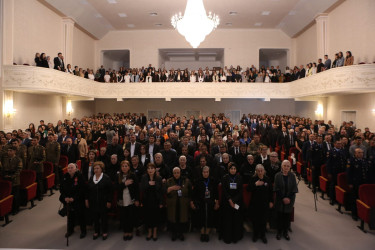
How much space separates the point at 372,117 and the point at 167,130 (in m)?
9.03

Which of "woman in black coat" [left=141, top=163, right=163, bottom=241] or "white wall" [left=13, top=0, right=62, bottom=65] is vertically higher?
"white wall" [left=13, top=0, right=62, bottom=65]

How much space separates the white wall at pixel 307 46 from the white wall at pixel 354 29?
6.15ft

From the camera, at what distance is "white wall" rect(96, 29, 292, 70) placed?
69.7 ft

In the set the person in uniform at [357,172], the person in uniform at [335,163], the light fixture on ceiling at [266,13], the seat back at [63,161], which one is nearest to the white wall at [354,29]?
the light fixture on ceiling at [266,13]

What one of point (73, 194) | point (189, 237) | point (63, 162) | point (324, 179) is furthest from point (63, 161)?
point (324, 179)

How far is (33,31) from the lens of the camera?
13742 millimetres

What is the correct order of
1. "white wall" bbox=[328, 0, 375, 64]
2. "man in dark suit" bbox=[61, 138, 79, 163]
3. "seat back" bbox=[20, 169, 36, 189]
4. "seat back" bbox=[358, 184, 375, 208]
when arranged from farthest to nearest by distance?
"white wall" bbox=[328, 0, 375, 64], "man in dark suit" bbox=[61, 138, 79, 163], "seat back" bbox=[20, 169, 36, 189], "seat back" bbox=[358, 184, 375, 208]

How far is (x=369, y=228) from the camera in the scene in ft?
17.6

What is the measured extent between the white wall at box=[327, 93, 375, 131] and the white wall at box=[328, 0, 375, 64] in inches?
68.9

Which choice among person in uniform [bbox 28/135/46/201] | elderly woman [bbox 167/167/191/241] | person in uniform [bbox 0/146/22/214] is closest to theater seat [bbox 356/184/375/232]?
elderly woman [bbox 167/167/191/241]

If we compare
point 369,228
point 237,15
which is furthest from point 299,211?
point 237,15

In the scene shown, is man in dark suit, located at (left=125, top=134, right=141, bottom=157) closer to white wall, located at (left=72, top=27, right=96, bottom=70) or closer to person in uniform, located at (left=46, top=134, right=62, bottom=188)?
person in uniform, located at (left=46, top=134, right=62, bottom=188)

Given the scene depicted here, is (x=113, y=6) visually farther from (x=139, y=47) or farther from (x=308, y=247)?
(x=308, y=247)

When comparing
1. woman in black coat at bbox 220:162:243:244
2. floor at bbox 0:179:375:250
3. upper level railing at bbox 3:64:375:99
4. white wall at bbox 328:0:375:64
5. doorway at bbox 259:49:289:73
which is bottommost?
floor at bbox 0:179:375:250
